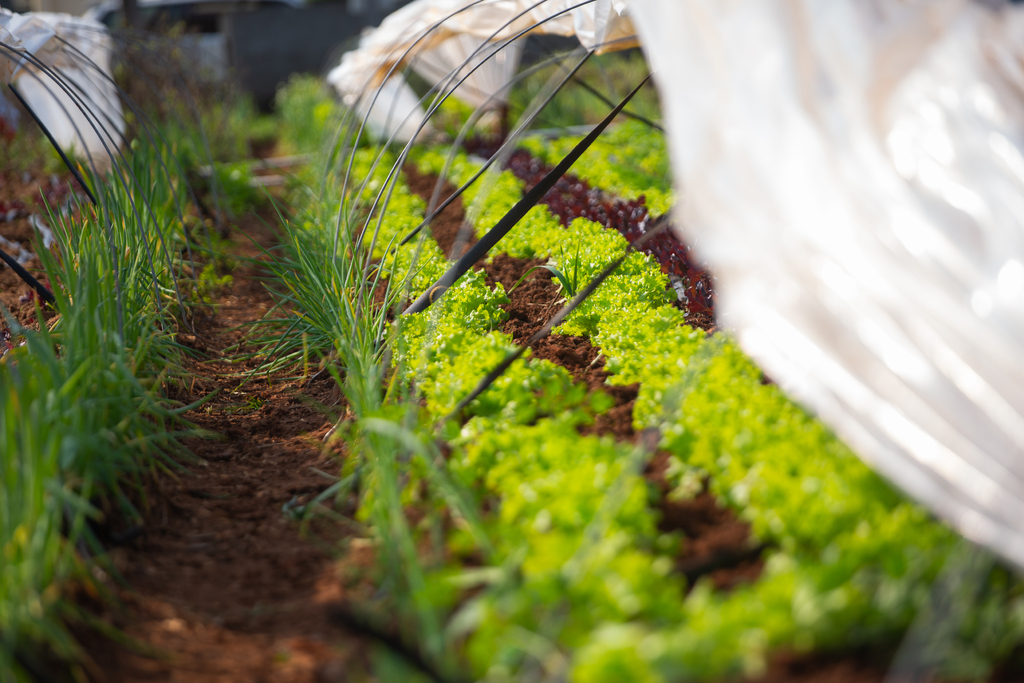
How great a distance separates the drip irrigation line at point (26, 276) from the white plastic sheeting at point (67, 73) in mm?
615

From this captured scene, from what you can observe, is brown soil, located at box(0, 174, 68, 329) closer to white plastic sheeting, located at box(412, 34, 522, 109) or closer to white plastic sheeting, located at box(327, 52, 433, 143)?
white plastic sheeting, located at box(327, 52, 433, 143)

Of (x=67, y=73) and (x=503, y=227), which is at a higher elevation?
(x=503, y=227)

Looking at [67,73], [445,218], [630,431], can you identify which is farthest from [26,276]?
[67,73]

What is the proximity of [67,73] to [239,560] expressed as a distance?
19.8 feet

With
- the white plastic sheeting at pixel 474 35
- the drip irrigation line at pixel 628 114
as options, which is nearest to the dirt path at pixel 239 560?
the white plastic sheeting at pixel 474 35

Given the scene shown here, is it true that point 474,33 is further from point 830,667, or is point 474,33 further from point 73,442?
point 830,667

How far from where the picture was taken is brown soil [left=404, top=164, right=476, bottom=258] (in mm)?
4703

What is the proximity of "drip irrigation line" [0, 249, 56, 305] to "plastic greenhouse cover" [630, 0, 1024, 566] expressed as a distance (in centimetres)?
288

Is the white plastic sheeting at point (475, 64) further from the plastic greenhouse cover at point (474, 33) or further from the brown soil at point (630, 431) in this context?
the brown soil at point (630, 431)

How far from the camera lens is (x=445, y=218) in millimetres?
5469

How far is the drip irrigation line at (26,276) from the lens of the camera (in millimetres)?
3284

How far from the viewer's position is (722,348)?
90.7 inches

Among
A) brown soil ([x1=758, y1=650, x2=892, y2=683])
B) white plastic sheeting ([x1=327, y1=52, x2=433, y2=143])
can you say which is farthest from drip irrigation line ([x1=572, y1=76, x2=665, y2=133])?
white plastic sheeting ([x1=327, y1=52, x2=433, y2=143])

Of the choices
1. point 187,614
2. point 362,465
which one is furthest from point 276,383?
point 187,614
